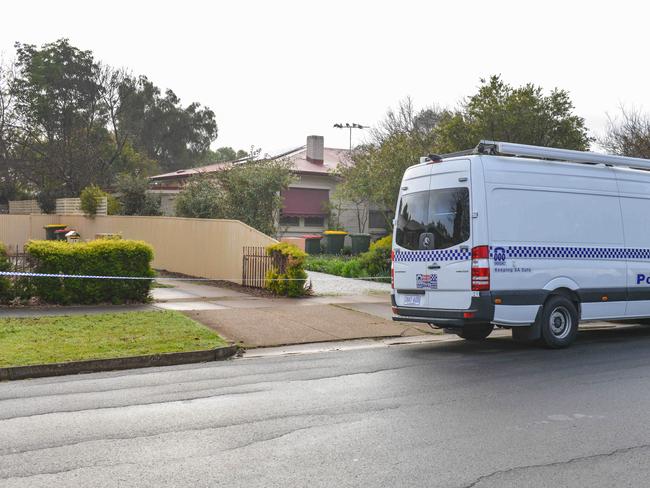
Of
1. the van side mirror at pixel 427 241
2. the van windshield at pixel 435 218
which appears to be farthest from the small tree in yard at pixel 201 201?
the van side mirror at pixel 427 241

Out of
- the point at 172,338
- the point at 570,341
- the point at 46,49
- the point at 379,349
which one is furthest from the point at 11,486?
the point at 46,49

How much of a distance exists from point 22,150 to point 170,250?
28.5 meters

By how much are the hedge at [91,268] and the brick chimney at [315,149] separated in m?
23.6

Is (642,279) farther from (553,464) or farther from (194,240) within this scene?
(194,240)

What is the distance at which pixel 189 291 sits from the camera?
A: 55.4 ft

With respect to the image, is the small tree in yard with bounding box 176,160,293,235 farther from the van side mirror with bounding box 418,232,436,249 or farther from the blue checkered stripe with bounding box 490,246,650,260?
the blue checkered stripe with bounding box 490,246,650,260

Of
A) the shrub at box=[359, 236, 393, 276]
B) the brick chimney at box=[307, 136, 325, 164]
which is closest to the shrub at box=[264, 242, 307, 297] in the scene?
the shrub at box=[359, 236, 393, 276]

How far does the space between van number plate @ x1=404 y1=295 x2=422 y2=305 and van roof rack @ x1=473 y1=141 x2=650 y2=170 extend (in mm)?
2308

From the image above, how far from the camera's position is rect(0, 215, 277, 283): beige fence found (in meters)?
18.7

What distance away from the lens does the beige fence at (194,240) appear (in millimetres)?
18688

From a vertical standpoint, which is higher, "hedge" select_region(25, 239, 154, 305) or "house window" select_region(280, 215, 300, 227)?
"house window" select_region(280, 215, 300, 227)

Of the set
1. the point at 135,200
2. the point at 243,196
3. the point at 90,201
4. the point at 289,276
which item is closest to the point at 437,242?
the point at 289,276

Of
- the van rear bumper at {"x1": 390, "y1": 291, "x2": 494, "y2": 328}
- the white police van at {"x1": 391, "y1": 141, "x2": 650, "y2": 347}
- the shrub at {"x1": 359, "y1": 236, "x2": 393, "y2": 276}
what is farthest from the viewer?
the shrub at {"x1": 359, "y1": 236, "x2": 393, "y2": 276}

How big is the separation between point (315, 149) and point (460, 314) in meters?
28.8
